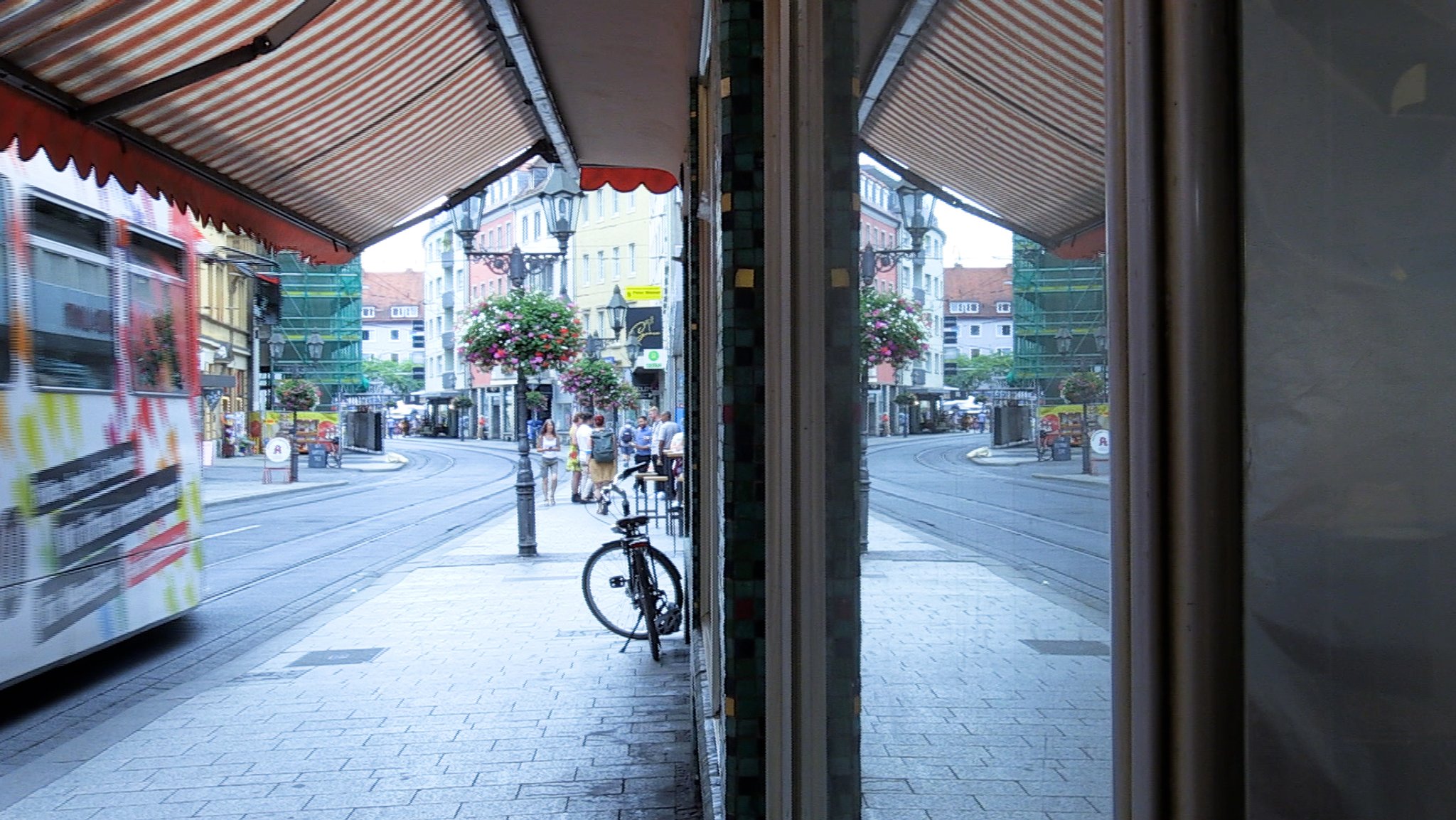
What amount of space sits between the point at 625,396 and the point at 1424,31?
50307 mm

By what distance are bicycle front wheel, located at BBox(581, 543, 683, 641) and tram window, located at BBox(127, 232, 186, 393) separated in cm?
339

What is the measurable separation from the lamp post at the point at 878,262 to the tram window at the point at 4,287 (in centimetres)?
671

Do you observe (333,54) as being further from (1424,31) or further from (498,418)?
(498,418)

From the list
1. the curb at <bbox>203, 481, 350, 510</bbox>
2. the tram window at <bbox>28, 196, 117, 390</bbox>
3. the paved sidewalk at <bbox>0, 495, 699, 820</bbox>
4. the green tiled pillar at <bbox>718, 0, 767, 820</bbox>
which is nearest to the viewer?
the green tiled pillar at <bbox>718, 0, 767, 820</bbox>

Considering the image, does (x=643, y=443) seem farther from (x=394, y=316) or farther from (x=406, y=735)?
(x=394, y=316)

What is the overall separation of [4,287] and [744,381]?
20.1 ft

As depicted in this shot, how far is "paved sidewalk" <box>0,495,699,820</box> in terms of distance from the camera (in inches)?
205

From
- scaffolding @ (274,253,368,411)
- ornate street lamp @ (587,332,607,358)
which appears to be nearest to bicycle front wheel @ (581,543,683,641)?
ornate street lamp @ (587,332,607,358)

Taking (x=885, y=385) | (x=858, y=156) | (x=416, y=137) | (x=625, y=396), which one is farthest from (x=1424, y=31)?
(x=625, y=396)

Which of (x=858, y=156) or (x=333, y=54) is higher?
(x=333, y=54)

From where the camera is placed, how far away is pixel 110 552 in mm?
7891

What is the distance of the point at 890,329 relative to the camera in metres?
1.52

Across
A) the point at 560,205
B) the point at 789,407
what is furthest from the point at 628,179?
the point at 789,407

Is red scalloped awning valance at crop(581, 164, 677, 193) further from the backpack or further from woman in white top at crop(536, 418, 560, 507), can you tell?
woman in white top at crop(536, 418, 560, 507)
